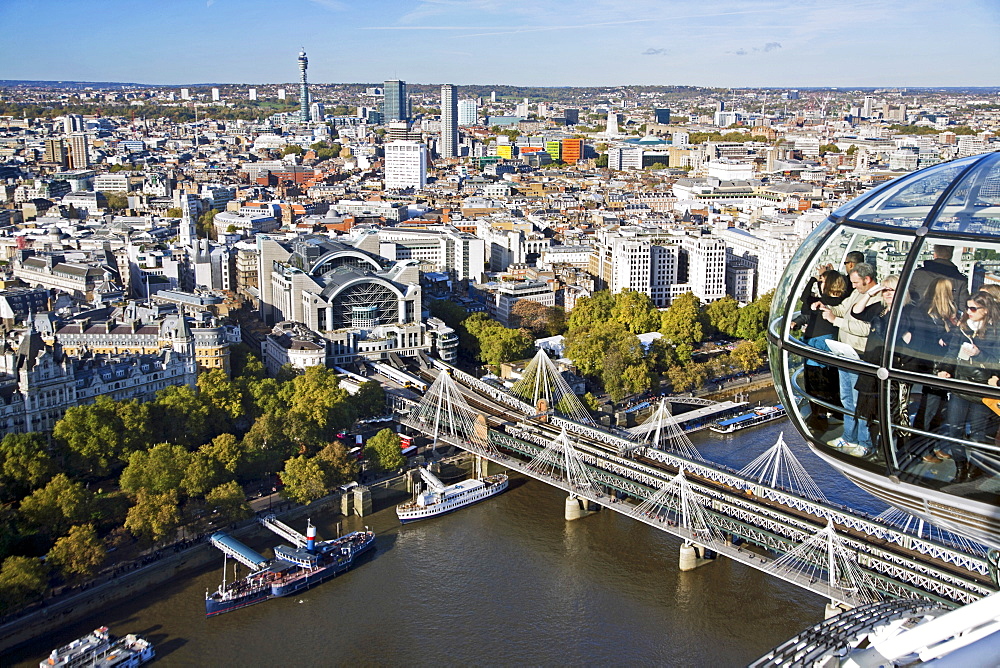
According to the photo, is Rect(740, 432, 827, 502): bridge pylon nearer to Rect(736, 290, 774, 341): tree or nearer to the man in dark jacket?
Rect(736, 290, 774, 341): tree

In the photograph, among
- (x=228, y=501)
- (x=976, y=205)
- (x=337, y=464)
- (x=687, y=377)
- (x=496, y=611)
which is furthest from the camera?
(x=687, y=377)

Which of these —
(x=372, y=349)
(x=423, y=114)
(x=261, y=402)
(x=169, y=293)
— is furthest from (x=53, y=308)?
(x=423, y=114)

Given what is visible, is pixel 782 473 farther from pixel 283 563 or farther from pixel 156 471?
pixel 156 471

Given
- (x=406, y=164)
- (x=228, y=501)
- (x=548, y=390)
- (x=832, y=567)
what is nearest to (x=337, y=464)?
(x=228, y=501)

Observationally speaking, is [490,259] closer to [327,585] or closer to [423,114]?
[327,585]

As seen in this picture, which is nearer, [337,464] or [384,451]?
[337,464]

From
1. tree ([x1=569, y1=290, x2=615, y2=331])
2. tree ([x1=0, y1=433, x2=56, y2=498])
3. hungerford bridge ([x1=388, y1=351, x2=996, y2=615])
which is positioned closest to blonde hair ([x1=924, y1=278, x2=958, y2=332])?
hungerford bridge ([x1=388, y1=351, x2=996, y2=615])
